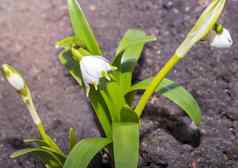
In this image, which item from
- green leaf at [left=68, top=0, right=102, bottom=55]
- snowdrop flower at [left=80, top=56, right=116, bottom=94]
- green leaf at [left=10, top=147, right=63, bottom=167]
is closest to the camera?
snowdrop flower at [left=80, top=56, right=116, bottom=94]

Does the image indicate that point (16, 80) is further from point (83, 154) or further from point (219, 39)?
point (219, 39)

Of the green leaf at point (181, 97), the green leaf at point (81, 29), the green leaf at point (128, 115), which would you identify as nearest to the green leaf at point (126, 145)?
the green leaf at point (128, 115)

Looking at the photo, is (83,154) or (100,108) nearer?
(83,154)

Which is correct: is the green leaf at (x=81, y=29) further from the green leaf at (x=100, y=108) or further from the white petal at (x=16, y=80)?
the white petal at (x=16, y=80)

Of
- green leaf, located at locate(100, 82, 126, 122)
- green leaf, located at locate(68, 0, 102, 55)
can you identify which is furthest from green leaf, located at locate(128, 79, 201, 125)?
green leaf, located at locate(68, 0, 102, 55)

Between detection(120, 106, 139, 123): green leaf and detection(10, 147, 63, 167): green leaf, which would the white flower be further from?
detection(10, 147, 63, 167): green leaf

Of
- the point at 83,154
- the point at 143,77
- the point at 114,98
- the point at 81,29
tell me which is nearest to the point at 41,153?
the point at 83,154
